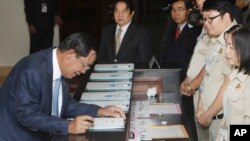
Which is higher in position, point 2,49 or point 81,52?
point 81,52

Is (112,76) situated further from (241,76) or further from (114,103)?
(241,76)

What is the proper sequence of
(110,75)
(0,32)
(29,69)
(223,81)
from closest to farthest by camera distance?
(29,69) → (223,81) → (110,75) → (0,32)

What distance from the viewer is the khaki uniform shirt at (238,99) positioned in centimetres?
263

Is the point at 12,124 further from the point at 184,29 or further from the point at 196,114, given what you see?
the point at 184,29

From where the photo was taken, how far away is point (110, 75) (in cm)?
372

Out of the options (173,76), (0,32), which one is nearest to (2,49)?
(0,32)

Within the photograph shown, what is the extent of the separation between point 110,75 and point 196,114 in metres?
0.79

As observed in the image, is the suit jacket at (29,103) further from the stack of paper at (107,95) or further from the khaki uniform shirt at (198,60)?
the khaki uniform shirt at (198,60)

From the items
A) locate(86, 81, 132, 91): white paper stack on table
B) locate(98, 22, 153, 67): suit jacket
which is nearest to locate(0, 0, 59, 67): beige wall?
locate(98, 22, 153, 67): suit jacket

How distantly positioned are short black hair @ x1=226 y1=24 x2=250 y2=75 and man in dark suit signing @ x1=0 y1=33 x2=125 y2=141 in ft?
2.68

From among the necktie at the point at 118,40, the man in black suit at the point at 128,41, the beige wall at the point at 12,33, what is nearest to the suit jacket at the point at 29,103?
the man in black suit at the point at 128,41

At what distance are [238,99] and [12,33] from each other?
A: 511 centimetres

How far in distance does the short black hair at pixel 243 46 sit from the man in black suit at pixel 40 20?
4.36m

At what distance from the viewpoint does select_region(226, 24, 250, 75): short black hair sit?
102 inches
